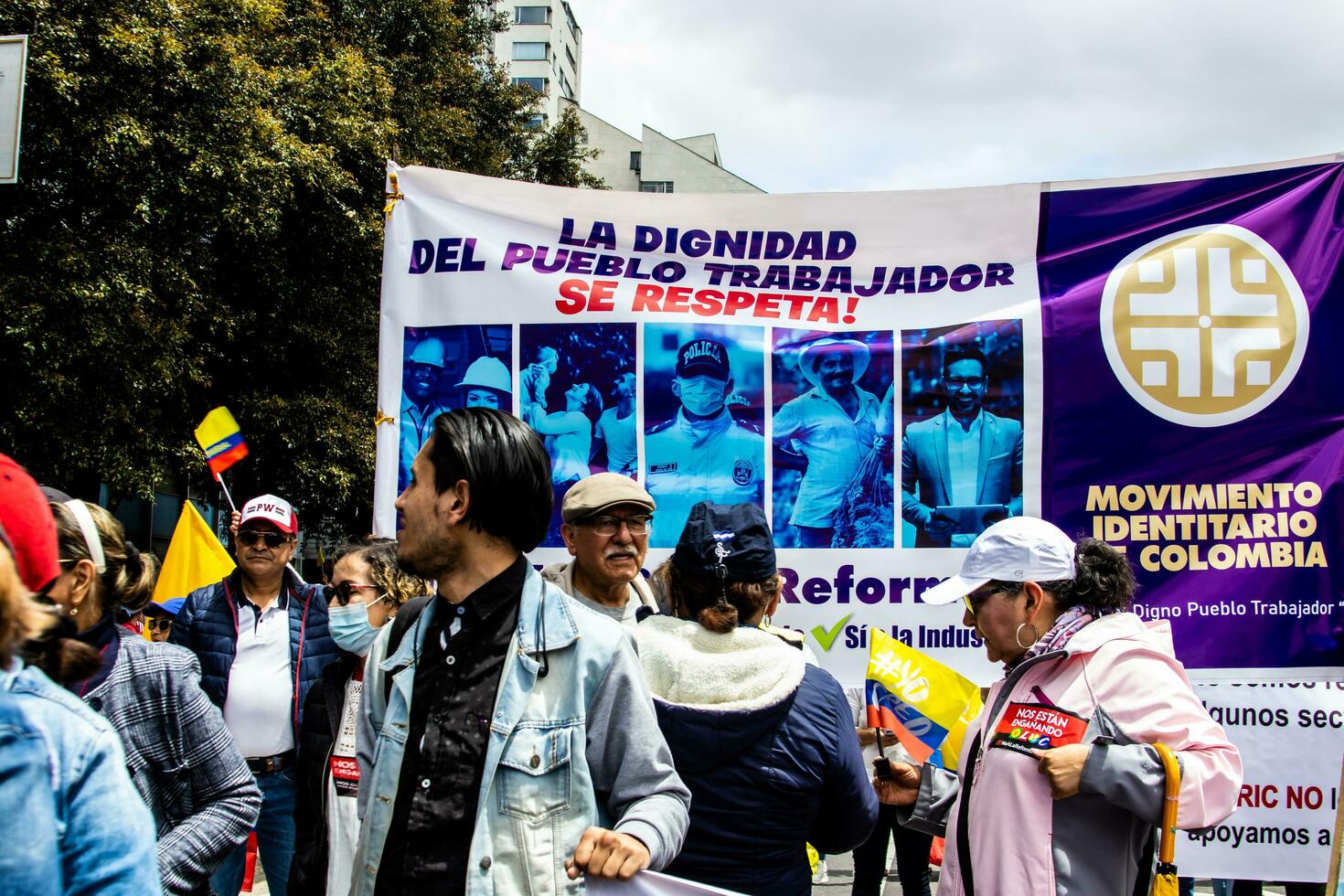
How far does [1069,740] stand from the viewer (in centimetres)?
244

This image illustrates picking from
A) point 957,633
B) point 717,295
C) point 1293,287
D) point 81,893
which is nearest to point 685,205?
point 717,295

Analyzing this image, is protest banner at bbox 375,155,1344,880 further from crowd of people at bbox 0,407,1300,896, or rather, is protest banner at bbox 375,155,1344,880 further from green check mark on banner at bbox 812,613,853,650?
crowd of people at bbox 0,407,1300,896

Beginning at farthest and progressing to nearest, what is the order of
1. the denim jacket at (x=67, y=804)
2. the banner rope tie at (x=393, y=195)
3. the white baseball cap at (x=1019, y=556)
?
the banner rope tie at (x=393, y=195)
the white baseball cap at (x=1019, y=556)
the denim jacket at (x=67, y=804)

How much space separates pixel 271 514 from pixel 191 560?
3.50 m

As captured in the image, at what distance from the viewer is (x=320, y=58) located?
14008mm

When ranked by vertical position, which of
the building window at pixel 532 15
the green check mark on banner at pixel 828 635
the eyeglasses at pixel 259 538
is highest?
the building window at pixel 532 15

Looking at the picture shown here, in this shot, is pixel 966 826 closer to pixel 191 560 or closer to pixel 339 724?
pixel 339 724

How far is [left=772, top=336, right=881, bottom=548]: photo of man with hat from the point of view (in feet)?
13.6

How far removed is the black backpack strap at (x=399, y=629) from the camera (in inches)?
80.1

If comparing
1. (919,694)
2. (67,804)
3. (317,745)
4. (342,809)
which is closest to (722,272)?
(919,694)

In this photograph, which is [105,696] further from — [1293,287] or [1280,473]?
[1293,287]

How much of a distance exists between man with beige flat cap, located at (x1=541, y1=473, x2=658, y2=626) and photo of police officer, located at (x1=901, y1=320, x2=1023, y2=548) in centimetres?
116

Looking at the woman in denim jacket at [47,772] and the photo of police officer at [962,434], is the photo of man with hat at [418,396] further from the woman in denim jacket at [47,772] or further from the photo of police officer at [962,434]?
the woman in denim jacket at [47,772]

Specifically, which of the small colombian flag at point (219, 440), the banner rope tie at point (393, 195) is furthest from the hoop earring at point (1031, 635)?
the small colombian flag at point (219, 440)
